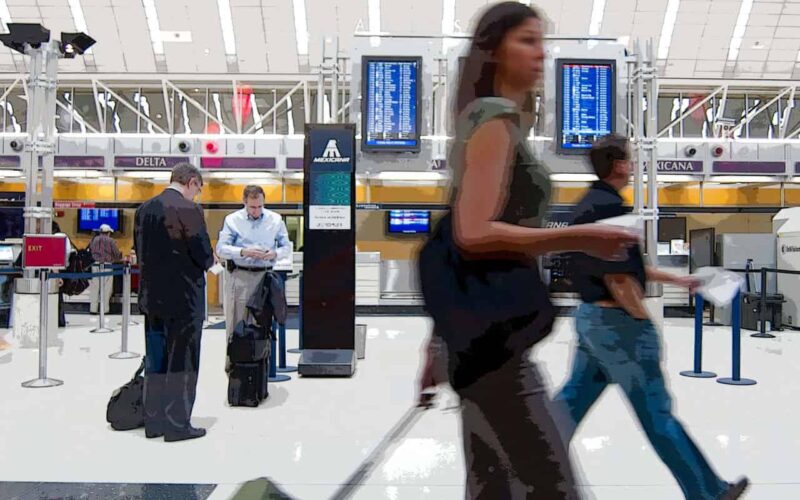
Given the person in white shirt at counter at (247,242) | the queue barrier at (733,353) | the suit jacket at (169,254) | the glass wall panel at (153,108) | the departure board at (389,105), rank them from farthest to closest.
A: the glass wall panel at (153,108)
the departure board at (389,105)
the queue barrier at (733,353)
the person in white shirt at counter at (247,242)
the suit jacket at (169,254)

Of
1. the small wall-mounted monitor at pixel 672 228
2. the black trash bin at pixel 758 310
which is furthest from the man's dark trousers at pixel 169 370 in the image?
the small wall-mounted monitor at pixel 672 228

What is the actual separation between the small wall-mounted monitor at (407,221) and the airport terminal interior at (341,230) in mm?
47

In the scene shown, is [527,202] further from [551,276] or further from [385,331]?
[551,276]

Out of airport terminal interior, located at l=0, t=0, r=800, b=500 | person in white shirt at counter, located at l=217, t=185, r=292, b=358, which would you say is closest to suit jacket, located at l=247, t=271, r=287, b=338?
airport terminal interior, located at l=0, t=0, r=800, b=500

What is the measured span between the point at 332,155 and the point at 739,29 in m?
12.3

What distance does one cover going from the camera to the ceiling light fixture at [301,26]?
14.6 m

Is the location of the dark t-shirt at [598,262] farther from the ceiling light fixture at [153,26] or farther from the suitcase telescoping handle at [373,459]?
the ceiling light fixture at [153,26]

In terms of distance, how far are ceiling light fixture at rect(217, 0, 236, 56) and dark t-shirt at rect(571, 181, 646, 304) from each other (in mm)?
13693

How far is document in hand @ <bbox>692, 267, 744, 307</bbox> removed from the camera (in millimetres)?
2123

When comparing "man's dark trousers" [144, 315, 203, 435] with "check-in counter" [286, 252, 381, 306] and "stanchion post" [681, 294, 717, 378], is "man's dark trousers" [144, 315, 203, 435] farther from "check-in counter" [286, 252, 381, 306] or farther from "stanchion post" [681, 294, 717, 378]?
"check-in counter" [286, 252, 381, 306]

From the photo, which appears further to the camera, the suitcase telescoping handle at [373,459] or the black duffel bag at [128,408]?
the black duffel bag at [128,408]

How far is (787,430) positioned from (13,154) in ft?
43.5

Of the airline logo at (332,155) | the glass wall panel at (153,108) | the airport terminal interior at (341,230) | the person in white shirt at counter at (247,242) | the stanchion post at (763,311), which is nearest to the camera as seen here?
the airport terminal interior at (341,230)

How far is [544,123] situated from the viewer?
27.9 ft
